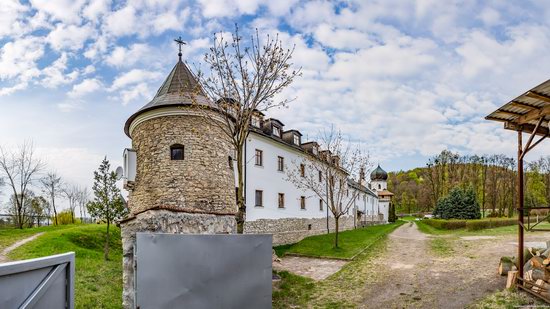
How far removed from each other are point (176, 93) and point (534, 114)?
38.8ft

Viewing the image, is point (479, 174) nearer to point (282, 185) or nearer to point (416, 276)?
point (282, 185)

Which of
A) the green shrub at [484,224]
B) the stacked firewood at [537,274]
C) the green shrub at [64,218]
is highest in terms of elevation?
the stacked firewood at [537,274]

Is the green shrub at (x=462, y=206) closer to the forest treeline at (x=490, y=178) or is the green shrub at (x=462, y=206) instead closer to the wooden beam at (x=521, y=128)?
the forest treeline at (x=490, y=178)

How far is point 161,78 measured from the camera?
16984mm

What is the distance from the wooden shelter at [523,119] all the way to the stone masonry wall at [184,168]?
361 inches

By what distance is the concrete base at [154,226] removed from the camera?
18.1ft

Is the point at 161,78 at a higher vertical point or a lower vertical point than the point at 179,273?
higher

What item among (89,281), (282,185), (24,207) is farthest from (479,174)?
(24,207)

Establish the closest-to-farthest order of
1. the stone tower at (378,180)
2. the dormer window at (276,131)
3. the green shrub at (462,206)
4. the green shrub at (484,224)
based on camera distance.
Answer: the dormer window at (276,131), the green shrub at (484,224), the green shrub at (462,206), the stone tower at (378,180)

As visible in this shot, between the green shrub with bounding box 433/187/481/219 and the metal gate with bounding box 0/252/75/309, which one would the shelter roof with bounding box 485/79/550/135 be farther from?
the green shrub with bounding box 433/187/481/219

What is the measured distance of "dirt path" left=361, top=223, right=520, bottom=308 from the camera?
809 cm

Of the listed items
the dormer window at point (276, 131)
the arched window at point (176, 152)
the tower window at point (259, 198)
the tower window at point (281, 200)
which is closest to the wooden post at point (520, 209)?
the arched window at point (176, 152)

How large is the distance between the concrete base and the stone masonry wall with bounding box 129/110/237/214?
19.1 feet

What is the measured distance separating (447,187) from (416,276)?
131 ft
